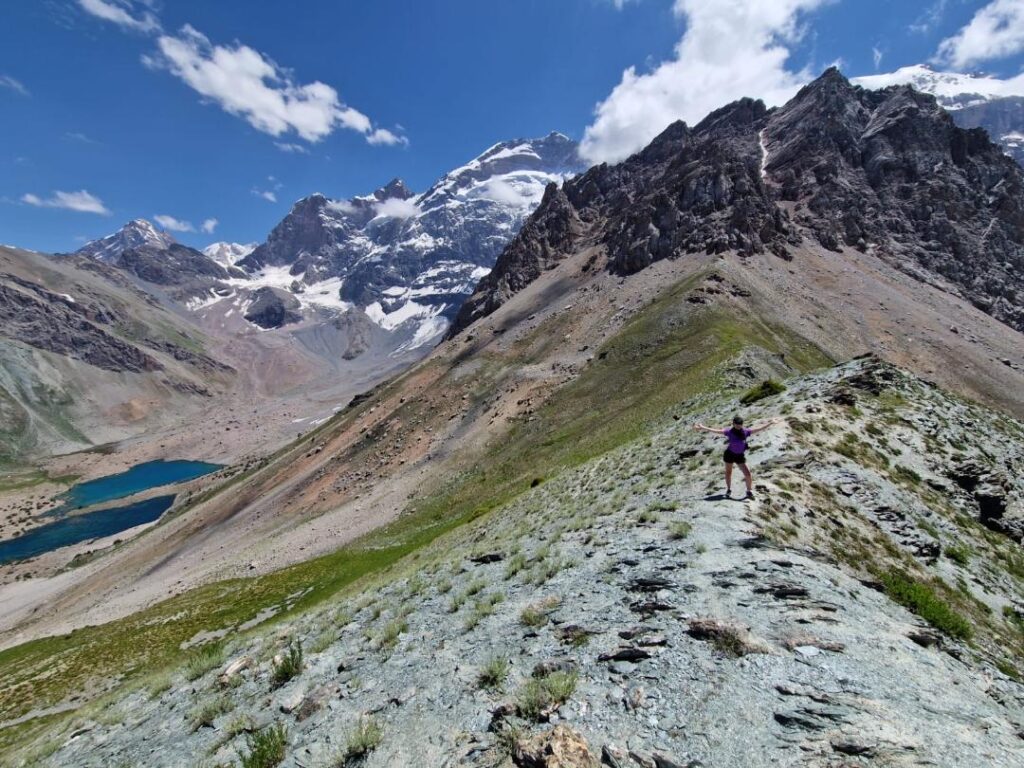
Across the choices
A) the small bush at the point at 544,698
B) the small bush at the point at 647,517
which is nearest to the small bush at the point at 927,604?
the small bush at the point at 647,517

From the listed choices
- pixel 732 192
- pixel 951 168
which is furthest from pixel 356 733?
pixel 951 168

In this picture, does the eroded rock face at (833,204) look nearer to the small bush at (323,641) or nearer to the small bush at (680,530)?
the small bush at (680,530)

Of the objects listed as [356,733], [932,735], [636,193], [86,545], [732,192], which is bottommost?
[86,545]

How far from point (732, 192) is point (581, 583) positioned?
130591 mm

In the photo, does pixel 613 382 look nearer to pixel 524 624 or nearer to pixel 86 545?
pixel 524 624

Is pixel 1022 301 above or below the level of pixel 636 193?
below

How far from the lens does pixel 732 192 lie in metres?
123

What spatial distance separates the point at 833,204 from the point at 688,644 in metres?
169

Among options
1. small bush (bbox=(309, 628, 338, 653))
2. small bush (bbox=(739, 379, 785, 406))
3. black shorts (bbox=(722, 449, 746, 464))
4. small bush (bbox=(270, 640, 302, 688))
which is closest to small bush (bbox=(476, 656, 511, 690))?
small bush (bbox=(270, 640, 302, 688))

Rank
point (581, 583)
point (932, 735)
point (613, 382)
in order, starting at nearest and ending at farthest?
point (932, 735) → point (581, 583) → point (613, 382)

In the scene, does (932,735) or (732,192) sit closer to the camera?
(932,735)

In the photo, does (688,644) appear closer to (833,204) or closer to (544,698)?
(544,698)

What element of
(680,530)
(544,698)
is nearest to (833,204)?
(680,530)

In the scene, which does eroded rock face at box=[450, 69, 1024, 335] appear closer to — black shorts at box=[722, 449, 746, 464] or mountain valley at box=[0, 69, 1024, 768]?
mountain valley at box=[0, 69, 1024, 768]
